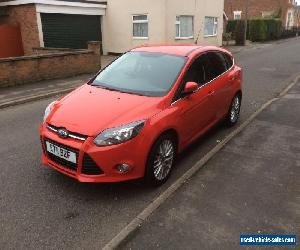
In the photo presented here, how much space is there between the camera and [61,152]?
14.6ft

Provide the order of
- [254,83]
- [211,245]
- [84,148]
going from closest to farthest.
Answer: [211,245] → [84,148] → [254,83]

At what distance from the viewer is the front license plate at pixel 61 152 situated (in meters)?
4.34

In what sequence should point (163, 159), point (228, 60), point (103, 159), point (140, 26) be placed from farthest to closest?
point (140, 26)
point (228, 60)
point (163, 159)
point (103, 159)

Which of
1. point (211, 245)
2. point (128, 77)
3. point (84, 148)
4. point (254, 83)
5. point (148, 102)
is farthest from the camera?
point (254, 83)

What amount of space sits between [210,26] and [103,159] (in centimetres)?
2452

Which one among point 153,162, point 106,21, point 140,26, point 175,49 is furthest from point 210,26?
point 153,162

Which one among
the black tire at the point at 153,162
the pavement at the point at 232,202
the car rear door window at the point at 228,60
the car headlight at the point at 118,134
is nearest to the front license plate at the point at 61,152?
the car headlight at the point at 118,134

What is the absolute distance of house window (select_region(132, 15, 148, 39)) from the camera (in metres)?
21.9

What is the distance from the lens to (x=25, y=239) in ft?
12.3

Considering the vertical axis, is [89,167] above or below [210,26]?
below

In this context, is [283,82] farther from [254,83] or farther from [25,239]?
[25,239]

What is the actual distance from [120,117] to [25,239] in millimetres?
1822

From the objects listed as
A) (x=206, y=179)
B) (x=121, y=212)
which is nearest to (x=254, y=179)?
(x=206, y=179)

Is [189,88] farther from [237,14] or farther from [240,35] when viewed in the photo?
[237,14]
